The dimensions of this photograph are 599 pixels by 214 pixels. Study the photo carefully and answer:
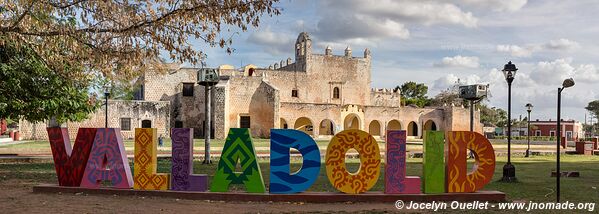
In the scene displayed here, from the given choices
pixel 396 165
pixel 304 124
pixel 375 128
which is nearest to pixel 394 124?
pixel 375 128

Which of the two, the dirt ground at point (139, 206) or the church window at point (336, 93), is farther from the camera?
the church window at point (336, 93)

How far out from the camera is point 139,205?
829 centimetres

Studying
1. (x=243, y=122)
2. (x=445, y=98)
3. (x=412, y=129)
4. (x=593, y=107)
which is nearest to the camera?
(x=243, y=122)

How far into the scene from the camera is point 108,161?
943 cm

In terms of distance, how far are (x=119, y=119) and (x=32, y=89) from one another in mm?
24046

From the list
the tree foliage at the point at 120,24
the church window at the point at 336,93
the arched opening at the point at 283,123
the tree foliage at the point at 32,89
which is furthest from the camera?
the church window at the point at 336,93

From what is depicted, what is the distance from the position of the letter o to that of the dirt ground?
376 mm

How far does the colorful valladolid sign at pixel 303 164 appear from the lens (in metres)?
8.88

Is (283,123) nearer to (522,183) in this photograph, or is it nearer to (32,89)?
(32,89)

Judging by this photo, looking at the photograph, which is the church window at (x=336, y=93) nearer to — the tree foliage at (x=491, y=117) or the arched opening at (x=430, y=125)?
the arched opening at (x=430, y=125)

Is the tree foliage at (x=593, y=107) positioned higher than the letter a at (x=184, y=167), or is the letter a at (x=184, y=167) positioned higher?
the tree foliage at (x=593, y=107)

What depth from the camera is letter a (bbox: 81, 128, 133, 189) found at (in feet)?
30.6

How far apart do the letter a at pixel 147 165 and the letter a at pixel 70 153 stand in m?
0.86

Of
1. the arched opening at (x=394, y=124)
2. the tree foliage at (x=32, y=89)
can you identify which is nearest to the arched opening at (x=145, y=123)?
the arched opening at (x=394, y=124)
